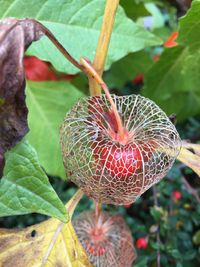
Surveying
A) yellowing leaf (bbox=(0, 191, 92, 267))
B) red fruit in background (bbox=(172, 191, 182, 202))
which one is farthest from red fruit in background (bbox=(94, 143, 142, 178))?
red fruit in background (bbox=(172, 191, 182, 202))

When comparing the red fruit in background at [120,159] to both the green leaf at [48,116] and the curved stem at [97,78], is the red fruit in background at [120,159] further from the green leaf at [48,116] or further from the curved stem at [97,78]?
the green leaf at [48,116]

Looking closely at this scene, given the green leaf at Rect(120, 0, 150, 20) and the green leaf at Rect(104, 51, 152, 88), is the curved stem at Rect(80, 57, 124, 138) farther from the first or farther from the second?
the green leaf at Rect(104, 51, 152, 88)

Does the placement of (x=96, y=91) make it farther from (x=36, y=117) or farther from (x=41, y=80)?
(x=41, y=80)


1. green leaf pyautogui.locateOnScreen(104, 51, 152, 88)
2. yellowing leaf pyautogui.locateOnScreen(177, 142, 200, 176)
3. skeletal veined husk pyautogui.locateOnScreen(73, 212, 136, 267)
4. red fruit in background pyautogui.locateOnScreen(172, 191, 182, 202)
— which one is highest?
yellowing leaf pyautogui.locateOnScreen(177, 142, 200, 176)

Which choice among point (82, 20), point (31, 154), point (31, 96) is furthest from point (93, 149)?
point (31, 96)

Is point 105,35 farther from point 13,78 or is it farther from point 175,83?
point 175,83

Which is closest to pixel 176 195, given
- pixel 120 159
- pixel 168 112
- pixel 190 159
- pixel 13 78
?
pixel 168 112

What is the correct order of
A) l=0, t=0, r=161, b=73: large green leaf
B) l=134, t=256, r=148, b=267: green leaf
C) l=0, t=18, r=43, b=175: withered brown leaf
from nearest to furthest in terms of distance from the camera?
l=0, t=18, r=43, b=175: withered brown leaf
l=0, t=0, r=161, b=73: large green leaf
l=134, t=256, r=148, b=267: green leaf

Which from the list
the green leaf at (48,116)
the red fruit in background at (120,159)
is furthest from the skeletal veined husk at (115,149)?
the green leaf at (48,116)
